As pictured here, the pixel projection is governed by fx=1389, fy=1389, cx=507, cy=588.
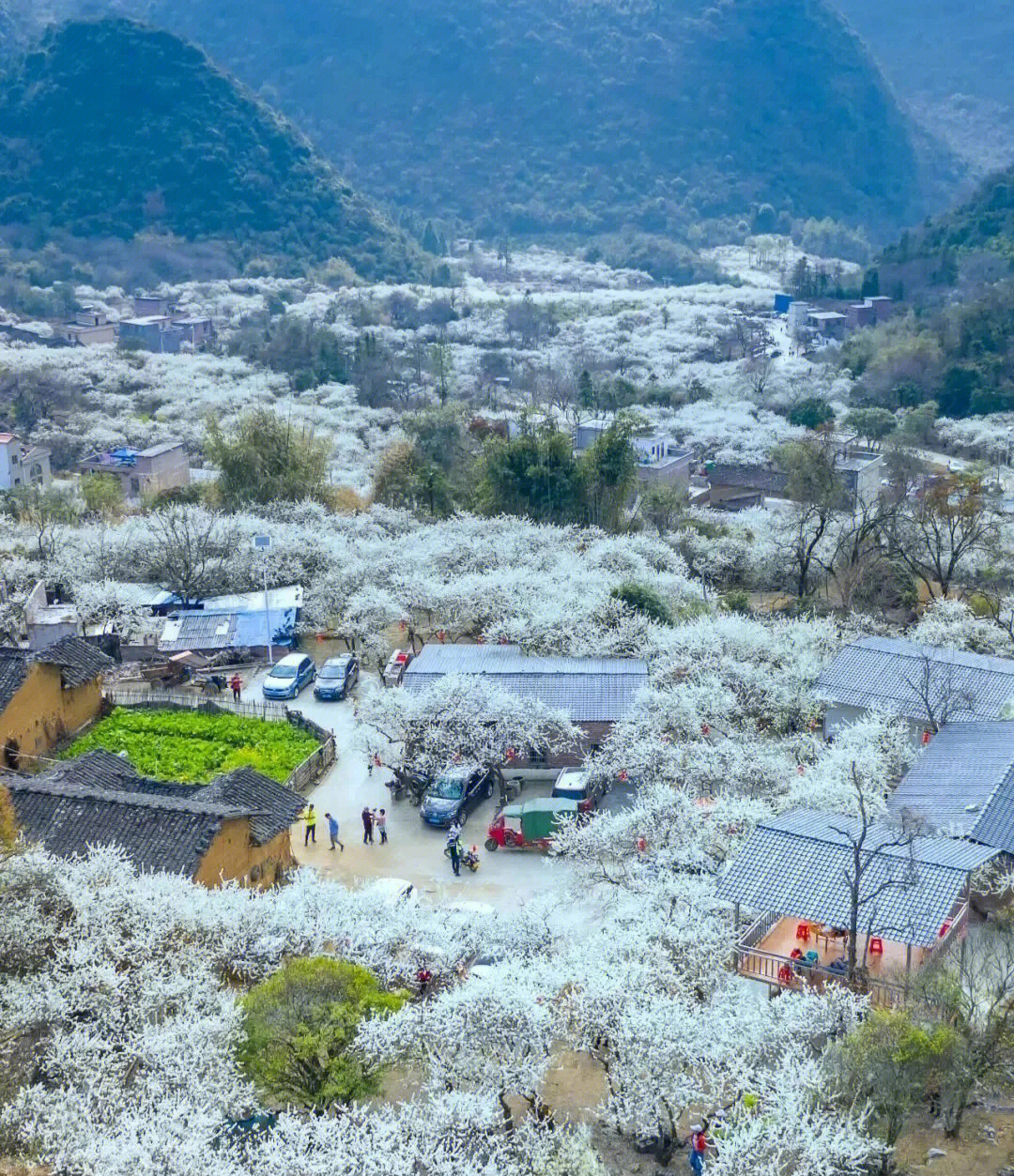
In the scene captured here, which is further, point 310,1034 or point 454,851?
point 454,851

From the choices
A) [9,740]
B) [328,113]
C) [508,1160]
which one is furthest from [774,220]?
[508,1160]

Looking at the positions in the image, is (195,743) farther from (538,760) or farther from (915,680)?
(915,680)

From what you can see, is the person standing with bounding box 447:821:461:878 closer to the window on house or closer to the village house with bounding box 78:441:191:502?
the window on house

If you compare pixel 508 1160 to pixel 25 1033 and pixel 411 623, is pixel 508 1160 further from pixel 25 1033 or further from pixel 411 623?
pixel 411 623

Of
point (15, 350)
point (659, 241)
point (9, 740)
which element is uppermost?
point (659, 241)

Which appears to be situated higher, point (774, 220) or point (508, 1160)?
point (774, 220)

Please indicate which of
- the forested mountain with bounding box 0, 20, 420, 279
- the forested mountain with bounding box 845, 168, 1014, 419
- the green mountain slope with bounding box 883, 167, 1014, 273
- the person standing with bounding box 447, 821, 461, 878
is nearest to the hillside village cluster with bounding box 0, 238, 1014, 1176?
the person standing with bounding box 447, 821, 461, 878

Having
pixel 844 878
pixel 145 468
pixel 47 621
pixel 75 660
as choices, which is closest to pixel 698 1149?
pixel 844 878
